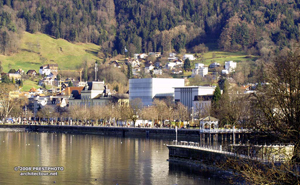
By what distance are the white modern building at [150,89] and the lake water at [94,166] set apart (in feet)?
209

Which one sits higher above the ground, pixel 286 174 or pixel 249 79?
pixel 249 79

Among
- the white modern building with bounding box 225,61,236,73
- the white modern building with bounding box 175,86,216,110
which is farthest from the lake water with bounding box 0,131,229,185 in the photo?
the white modern building with bounding box 225,61,236,73

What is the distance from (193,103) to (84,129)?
29243mm

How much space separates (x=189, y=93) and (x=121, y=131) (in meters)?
35.1

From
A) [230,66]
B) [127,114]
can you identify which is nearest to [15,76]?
[230,66]

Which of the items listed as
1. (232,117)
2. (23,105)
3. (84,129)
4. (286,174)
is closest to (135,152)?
(232,117)

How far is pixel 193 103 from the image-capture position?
372 feet

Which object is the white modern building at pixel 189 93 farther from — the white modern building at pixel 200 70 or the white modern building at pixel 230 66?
the white modern building at pixel 230 66

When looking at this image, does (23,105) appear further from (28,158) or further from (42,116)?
(28,158)

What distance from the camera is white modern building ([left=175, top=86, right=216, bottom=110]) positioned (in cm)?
11588

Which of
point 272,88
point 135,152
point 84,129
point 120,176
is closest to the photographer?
point 272,88

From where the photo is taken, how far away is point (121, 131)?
8488 cm

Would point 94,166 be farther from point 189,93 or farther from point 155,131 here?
point 189,93

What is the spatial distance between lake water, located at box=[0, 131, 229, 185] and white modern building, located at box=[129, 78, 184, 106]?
2508 inches
